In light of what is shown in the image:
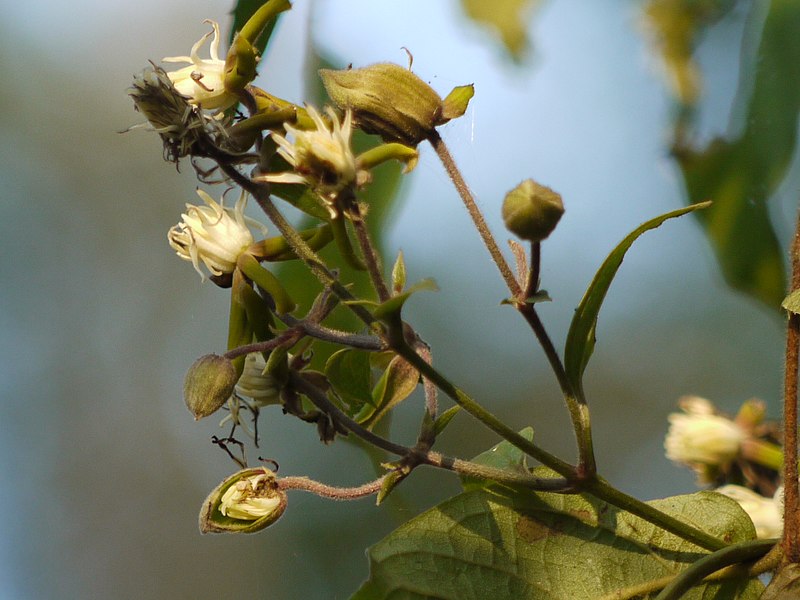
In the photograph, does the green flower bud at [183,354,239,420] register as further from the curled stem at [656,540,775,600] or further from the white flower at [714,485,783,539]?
the white flower at [714,485,783,539]

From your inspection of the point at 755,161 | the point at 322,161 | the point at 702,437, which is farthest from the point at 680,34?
the point at 322,161

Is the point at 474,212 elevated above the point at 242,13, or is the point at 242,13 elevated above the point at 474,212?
the point at 242,13

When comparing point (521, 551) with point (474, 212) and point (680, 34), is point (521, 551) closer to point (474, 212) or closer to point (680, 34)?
point (474, 212)

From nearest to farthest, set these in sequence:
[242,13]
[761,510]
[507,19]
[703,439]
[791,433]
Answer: [791,433] → [242,13] → [761,510] → [703,439] → [507,19]

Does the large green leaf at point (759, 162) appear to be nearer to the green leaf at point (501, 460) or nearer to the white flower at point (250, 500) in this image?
the green leaf at point (501, 460)

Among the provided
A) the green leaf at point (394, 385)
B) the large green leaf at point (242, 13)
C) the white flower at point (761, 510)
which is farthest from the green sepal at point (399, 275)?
the white flower at point (761, 510)

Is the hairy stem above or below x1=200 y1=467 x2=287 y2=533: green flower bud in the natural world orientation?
above

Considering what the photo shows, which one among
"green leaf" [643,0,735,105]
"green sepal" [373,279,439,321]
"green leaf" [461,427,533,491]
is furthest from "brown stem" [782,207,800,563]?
"green leaf" [643,0,735,105]
